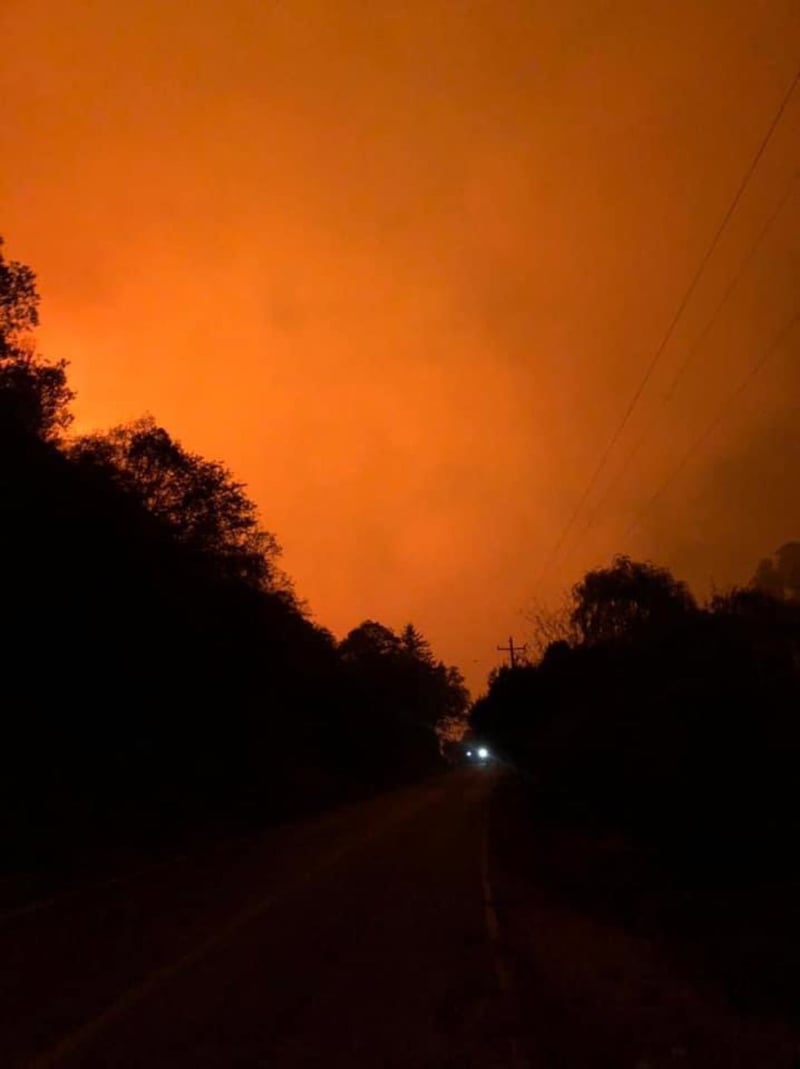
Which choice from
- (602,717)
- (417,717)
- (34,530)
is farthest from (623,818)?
(417,717)

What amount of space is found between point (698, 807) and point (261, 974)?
1253 cm

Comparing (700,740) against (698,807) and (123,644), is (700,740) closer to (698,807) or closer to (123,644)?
(698,807)

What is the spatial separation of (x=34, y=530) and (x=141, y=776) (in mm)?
12355

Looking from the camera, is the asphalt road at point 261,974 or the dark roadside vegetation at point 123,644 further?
the dark roadside vegetation at point 123,644

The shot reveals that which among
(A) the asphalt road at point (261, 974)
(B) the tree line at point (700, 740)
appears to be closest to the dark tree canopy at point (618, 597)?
(B) the tree line at point (700, 740)

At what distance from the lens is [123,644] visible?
29.6 metres

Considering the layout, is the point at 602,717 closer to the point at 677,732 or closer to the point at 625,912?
the point at 677,732

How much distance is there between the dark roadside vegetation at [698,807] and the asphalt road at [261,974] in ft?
7.62

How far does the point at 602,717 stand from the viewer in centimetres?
3519

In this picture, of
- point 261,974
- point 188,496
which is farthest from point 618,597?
point 261,974

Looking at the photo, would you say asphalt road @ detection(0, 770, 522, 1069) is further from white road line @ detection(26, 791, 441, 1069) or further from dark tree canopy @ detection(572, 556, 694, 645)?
dark tree canopy @ detection(572, 556, 694, 645)

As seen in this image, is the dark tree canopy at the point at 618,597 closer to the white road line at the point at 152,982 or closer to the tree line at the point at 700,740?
the tree line at the point at 700,740

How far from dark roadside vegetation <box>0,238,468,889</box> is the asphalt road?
22.9ft

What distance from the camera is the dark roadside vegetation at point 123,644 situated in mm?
25125
